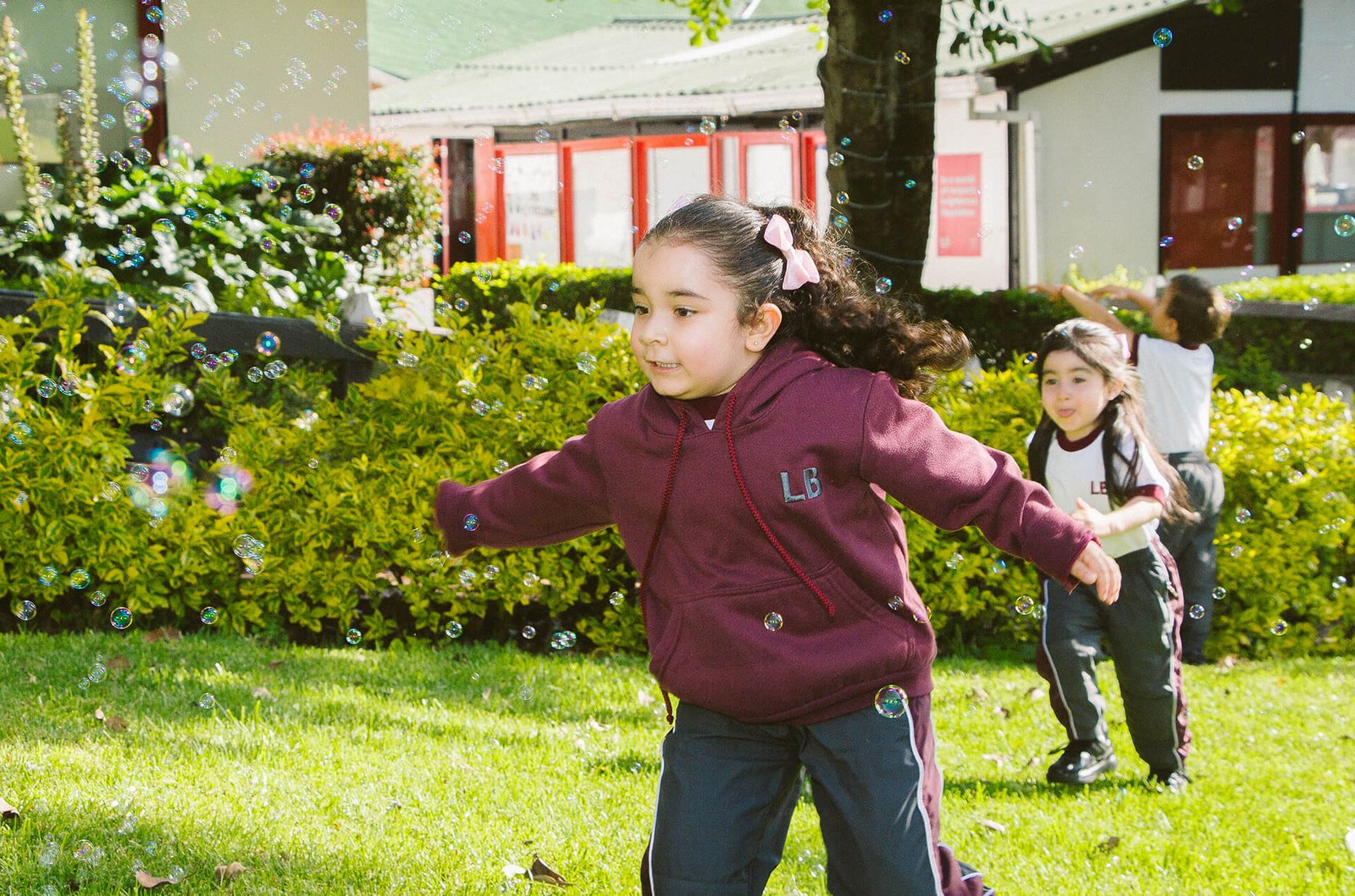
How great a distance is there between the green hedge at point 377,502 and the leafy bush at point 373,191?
6370mm

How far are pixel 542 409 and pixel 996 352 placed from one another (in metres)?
8.09

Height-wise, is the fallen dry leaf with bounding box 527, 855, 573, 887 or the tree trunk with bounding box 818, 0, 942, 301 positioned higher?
the tree trunk with bounding box 818, 0, 942, 301

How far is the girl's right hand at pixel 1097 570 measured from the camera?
238 centimetres

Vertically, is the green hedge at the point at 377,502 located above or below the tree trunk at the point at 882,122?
below

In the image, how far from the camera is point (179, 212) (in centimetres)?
873

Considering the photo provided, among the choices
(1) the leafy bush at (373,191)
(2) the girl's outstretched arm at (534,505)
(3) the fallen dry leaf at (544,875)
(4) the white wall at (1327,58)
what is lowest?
(3) the fallen dry leaf at (544,875)

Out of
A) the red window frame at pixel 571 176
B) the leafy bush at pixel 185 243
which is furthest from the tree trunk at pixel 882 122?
the red window frame at pixel 571 176

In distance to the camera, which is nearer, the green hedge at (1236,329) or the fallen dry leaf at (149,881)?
the fallen dry leaf at (149,881)

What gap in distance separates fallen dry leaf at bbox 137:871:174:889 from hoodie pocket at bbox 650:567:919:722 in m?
1.37

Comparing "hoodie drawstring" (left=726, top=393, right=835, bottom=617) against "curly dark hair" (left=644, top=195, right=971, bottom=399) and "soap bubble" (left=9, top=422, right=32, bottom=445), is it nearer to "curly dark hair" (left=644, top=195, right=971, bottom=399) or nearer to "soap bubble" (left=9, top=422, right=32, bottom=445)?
"curly dark hair" (left=644, top=195, right=971, bottom=399)

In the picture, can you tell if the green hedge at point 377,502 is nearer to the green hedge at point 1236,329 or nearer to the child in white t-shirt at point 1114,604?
the child in white t-shirt at point 1114,604

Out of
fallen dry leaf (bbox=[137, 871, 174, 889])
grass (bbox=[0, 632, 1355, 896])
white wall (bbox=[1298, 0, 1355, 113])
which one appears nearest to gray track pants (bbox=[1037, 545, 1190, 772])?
grass (bbox=[0, 632, 1355, 896])

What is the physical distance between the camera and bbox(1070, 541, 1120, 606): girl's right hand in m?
2.38

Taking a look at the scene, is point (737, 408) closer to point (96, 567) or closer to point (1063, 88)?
point (96, 567)
